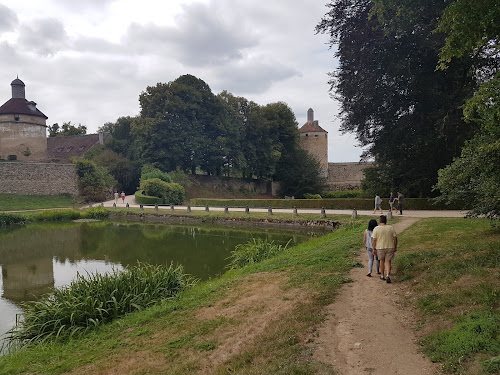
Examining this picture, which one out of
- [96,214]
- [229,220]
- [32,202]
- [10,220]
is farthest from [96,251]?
[32,202]

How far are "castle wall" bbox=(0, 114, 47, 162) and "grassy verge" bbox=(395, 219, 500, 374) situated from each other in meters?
46.9

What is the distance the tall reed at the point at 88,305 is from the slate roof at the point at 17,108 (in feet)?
145

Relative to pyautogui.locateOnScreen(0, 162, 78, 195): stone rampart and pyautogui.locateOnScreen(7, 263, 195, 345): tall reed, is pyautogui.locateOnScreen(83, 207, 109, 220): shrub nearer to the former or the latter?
pyautogui.locateOnScreen(0, 162, 78, 195): stone rampart

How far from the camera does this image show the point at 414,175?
2039 centimetres

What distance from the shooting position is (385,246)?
676cm

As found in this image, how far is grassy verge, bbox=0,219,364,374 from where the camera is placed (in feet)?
13.4

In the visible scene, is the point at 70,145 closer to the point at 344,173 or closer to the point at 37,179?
the point at 37,179

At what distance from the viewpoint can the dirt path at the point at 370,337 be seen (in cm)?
367

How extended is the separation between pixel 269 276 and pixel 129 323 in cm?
304

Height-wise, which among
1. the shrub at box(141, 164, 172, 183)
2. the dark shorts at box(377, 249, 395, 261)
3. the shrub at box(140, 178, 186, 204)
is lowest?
the dark shorts at box(377, 249, 395, 261)

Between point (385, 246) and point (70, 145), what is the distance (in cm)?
5328

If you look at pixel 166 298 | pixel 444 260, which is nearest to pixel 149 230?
pixel 166 298

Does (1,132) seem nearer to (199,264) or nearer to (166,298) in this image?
(199,264)

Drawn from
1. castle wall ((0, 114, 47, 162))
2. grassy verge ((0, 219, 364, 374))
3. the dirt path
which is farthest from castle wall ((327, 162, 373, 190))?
the dirt path
